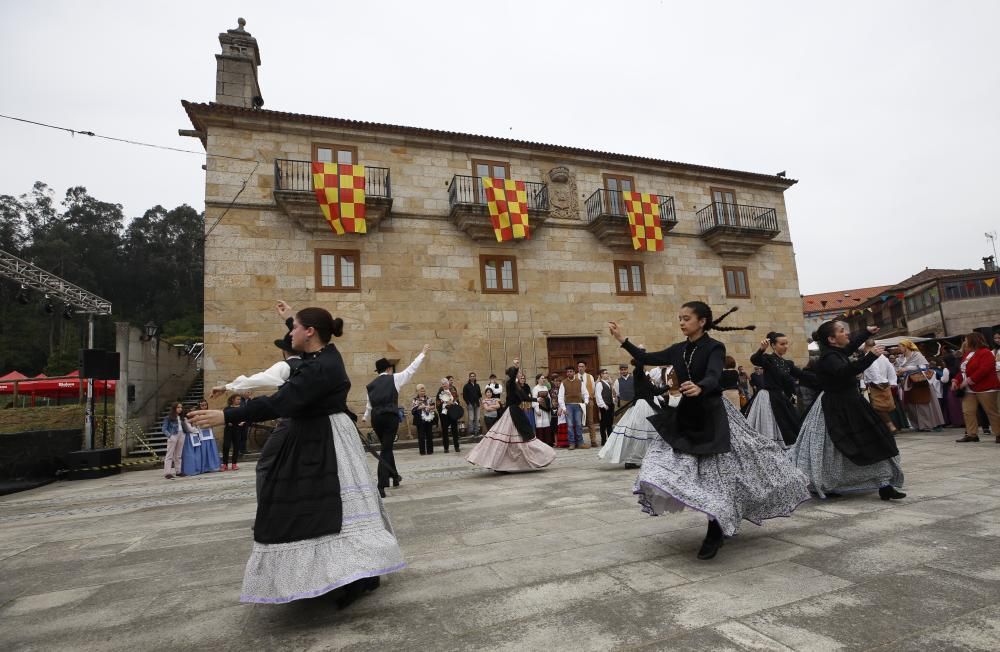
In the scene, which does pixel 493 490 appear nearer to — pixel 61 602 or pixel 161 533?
pixel 161 533

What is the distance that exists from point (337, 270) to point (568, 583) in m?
13.4

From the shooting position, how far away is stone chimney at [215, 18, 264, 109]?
16.0 metres

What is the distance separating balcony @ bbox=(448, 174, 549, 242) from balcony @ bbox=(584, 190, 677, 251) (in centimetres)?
181

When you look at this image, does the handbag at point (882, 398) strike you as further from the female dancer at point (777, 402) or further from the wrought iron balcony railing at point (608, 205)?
the wrought iron balcony railing at point (608, 205)

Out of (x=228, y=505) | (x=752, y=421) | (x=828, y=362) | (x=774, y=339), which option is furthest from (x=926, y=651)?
(x=228, y=505)

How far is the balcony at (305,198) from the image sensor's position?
14094 mm

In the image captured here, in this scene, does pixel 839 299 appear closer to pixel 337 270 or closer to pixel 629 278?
pixel 629 278

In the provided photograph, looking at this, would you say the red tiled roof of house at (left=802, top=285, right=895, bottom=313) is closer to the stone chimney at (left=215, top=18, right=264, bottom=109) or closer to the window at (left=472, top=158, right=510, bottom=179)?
the window at (left=472, top=158, right=510, bottom=179)

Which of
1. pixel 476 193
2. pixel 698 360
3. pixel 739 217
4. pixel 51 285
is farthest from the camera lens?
pixel 739 217

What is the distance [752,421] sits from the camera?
263 inches

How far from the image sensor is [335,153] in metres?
15.5

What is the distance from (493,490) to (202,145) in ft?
52.1

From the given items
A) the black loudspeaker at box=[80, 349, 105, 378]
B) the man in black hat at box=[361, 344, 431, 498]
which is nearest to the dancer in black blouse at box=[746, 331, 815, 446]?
the man in black hat at box=[361, 344, 431, 498]

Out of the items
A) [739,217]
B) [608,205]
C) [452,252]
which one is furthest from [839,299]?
[452,252]
